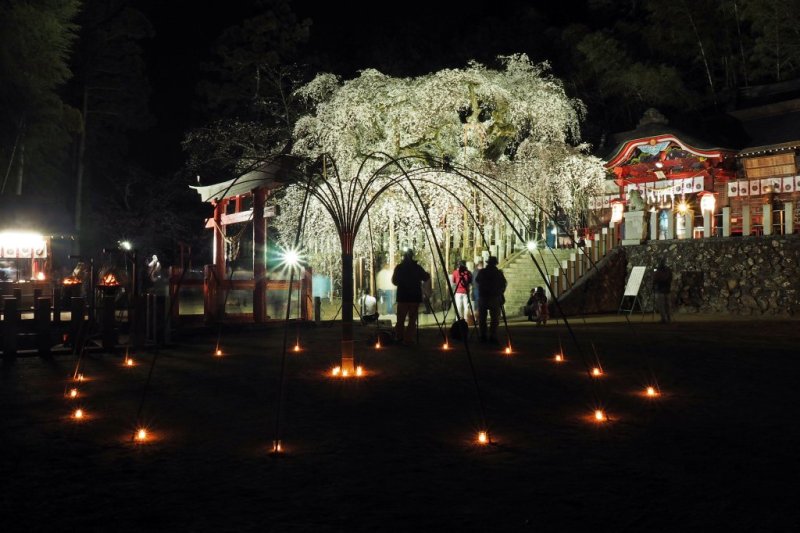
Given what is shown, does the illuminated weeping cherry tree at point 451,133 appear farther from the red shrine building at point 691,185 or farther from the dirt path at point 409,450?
the dirt path at point 409,450

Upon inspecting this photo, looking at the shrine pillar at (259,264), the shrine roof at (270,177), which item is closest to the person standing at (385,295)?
the shrine pillar at (259,264)

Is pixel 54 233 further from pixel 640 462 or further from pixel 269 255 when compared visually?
pixel 640 462

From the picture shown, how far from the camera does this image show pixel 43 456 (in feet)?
21.6

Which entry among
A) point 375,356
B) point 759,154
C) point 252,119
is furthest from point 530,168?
point 252,119

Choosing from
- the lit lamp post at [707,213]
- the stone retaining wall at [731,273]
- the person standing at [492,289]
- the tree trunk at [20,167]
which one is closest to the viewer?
the person standing at [492,289]

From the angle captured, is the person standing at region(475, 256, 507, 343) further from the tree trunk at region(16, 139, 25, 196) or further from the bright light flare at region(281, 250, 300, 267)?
the tree trunk at region(16, 139, 25, 196)

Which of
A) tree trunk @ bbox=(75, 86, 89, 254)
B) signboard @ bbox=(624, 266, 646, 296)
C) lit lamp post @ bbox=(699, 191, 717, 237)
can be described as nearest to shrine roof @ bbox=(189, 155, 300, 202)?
signboard @ bbox=(624, 266, 646, 296)

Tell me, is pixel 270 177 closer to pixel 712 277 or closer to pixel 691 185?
pixel 712 277

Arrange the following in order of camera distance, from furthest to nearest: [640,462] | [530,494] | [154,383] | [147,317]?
[147,317], [154,383], [640,462], [530,494]

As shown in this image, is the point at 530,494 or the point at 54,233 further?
the point at 54,233

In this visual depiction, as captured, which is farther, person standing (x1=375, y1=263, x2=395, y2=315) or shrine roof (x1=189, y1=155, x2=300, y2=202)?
person standing (x1=375, y1=263, x2=395, y2=315)

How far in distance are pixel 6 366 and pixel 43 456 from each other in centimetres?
741

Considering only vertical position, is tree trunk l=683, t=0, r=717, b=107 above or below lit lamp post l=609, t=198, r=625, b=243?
above

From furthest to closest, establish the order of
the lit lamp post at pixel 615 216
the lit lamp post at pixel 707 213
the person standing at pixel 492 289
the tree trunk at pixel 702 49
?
the tree trunk at pixel 702 49 < the lit lamp post at pixel 615 216 < the lit lamp post at pixel 707 213 < the person standing at pixel 492 289
